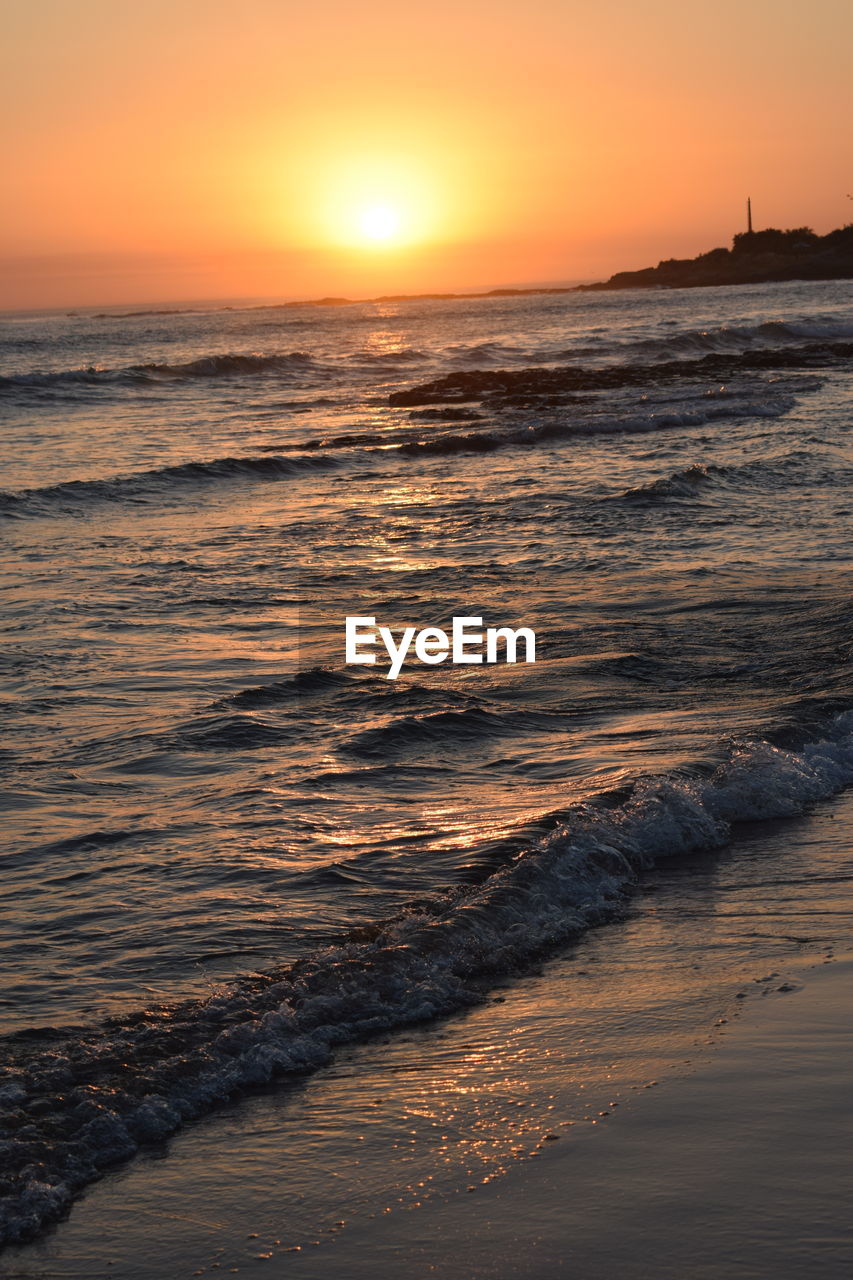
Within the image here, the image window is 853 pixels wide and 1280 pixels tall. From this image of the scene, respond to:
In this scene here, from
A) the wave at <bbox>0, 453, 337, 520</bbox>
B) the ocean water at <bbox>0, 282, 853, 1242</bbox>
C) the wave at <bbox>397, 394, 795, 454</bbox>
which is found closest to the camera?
the ocean water at <bbox>0, 282, 853, 1242</bbox>

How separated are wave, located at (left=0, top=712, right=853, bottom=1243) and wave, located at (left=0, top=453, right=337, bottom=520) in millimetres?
13093

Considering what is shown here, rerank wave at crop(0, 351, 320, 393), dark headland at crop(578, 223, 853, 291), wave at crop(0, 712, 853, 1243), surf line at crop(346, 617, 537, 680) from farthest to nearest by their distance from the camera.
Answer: dark headland at crop(578, 223, 853, 291), wave at crop(0, 351, 320, 393), surf line at crop(346, 617, 537, 680), wave at crop(0, 712, 853, 1243)

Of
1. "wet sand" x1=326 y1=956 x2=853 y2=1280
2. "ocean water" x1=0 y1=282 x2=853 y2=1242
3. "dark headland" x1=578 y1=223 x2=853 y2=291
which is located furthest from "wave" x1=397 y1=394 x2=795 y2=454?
"dark headland" x1=578 y1=223 x2=853 y2=291

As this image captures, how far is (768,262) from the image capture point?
14338 centimetres

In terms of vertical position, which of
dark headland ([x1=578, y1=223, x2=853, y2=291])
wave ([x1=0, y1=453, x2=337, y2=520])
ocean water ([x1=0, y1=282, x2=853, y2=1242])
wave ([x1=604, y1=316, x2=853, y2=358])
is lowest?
ocean water ([x1=0, y1=282, x2=853, y2=1242])

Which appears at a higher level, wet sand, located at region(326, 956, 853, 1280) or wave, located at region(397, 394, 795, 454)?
wave, located at region(397, 394, 795, 454)

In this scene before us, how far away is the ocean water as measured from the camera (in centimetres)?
460

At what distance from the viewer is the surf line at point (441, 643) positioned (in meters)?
9.66

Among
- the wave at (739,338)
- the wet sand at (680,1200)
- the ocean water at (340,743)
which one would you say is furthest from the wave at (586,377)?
the wet sand at (680,1200)

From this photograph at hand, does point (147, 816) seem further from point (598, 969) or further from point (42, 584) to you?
point (42, 584)

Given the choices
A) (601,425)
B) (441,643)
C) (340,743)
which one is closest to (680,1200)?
(340,743)

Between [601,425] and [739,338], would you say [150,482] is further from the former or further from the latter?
[739,338]

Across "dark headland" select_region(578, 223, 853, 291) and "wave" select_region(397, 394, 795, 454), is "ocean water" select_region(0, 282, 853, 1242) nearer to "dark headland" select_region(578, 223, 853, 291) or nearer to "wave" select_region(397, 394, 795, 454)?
"wave" select_region(397, 394, 795, 454)

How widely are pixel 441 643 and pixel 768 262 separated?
477 ft
